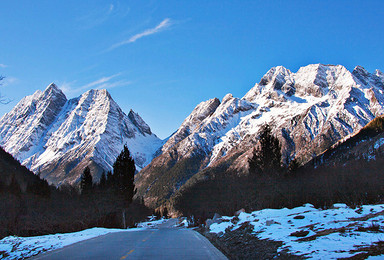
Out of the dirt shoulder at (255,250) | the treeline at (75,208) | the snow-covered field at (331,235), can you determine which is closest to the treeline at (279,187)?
the snow-covered field at (331,235)

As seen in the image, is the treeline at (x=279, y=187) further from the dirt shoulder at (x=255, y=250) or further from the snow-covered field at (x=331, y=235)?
the dirt shoulder at (x=255, y=250)

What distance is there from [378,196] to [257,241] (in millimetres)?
12622

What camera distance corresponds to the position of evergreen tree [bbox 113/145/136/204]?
53.2 m

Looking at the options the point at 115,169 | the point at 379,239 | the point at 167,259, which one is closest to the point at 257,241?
the point at 167,259

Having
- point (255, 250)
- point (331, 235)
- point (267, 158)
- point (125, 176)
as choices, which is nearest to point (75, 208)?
point (125, 176)

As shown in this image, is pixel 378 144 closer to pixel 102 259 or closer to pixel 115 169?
pixel 115 169

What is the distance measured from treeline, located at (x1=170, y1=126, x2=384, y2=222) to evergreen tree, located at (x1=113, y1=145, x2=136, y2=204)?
12.6 m

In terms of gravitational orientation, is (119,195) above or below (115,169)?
below

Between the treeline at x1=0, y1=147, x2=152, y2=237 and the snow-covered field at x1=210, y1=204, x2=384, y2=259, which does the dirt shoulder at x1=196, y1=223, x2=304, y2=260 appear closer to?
the snow-covered field at x1=210, y1=204, x2=384, y2=259

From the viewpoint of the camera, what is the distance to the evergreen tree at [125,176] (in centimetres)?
5323

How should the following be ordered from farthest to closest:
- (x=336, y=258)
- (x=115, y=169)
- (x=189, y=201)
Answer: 1. (x=189, y=201)
2. (x=115, y=169)
3. (x=336, y=258)

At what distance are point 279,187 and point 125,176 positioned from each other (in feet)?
87.5

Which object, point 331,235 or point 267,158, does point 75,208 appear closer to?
point 267,158

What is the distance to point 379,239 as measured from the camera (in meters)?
8.59
